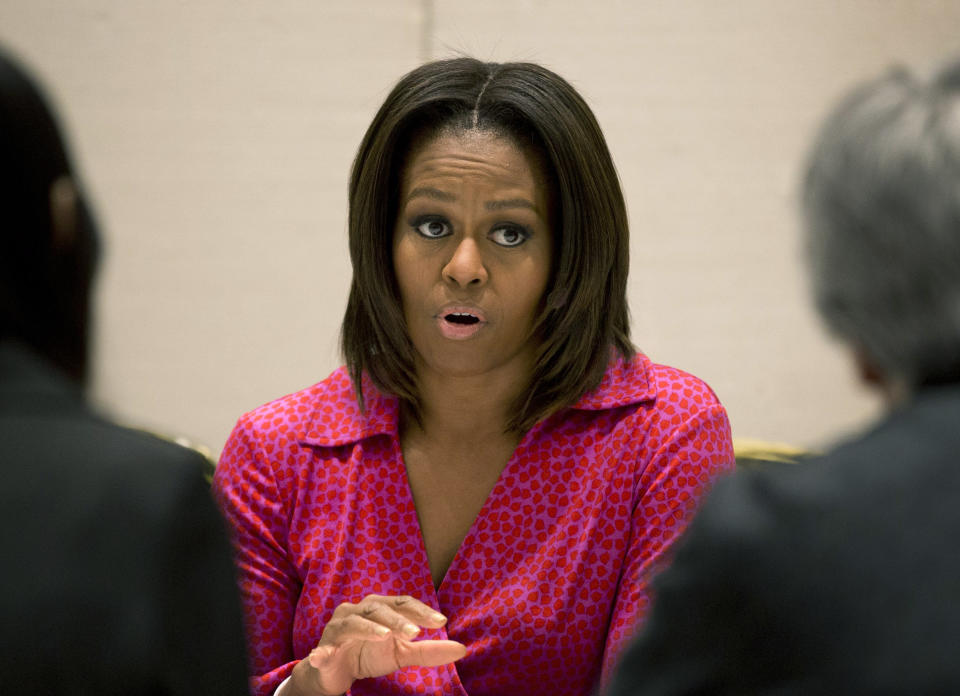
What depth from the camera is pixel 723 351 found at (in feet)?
10.5

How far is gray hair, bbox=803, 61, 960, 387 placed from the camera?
0.90 metres

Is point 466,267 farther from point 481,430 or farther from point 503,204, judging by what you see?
point 481,430

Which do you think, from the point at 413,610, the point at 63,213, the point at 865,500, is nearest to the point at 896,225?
the point at 865,500

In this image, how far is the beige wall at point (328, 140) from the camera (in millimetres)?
3104

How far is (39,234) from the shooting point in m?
0.92

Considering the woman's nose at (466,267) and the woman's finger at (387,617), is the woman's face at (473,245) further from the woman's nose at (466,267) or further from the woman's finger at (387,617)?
the woman's finger at (387,617)

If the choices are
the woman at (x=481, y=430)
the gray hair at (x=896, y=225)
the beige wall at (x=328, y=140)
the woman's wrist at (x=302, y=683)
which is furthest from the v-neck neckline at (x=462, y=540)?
the beige wall at (x=328, y=140)

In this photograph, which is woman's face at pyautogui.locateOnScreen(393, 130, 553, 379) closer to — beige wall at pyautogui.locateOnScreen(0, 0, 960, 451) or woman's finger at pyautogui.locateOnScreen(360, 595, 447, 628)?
woman's finger at pyautogui.locateOnScreen(360, 595, 447, 628)

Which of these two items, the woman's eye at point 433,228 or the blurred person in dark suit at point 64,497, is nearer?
the blurred person in dark suit at point 64,497

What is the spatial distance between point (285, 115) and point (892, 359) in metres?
2.41

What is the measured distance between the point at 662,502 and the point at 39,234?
41.7 inches

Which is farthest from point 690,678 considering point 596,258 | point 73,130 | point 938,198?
point 73,130

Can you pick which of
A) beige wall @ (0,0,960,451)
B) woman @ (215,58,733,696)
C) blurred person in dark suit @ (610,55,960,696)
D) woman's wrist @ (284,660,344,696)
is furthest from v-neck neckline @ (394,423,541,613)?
beige wall @ (0,0,960,451)

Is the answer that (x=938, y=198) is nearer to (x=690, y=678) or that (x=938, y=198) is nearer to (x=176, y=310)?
(x=690, y=678)
